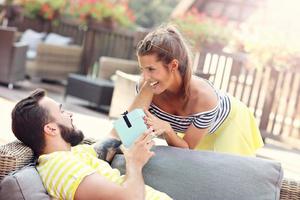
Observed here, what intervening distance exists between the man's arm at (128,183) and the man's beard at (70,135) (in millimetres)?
215

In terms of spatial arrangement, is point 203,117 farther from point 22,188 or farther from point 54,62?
point 54,62

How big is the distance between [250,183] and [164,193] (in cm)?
32

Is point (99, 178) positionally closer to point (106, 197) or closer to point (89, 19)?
point (106, 197)

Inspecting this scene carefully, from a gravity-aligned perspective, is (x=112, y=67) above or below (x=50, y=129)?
below

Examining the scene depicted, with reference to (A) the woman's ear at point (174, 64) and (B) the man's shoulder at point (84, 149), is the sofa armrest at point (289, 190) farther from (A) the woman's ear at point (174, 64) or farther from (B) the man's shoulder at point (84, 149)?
(B) the man's shoulder at point (84, 149)

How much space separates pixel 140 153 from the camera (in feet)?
6.65

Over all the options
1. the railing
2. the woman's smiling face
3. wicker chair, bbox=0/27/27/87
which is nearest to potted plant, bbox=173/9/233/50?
the railing

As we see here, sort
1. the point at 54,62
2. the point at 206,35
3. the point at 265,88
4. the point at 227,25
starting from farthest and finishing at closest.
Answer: the point at 227,25, the point at 54,62, the point at 206,35, the point at 265,88

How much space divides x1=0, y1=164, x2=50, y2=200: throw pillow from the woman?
1.49 ft

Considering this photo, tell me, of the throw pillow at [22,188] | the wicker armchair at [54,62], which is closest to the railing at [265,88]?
the wicker armchair at [54,62]

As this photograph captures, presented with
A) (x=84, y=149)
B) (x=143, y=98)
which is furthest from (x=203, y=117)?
(x=84, y=149)

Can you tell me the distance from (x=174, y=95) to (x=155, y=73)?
192 millimetres

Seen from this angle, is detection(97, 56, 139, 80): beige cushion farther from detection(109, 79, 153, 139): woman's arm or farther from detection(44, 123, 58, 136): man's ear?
detection(44, 123, 58, 136): man's ear

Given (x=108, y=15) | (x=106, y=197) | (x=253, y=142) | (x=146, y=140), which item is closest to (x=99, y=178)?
(x=106, y=197)
